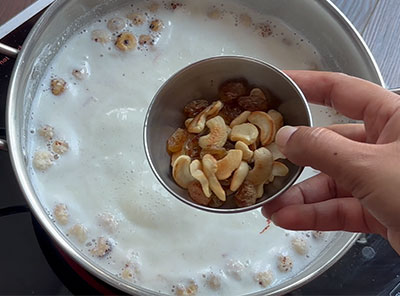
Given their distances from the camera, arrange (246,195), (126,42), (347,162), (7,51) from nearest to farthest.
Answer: (347,162) → (246,195) → (7,51) → (126,42)

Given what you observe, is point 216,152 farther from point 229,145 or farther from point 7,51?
point 7,51

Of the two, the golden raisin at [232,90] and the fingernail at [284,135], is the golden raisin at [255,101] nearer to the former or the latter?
the golden raisin at [232,90]

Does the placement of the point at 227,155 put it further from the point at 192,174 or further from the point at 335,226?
the point at 335,226

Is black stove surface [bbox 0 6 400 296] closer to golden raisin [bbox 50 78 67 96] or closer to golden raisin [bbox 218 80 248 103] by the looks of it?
golden raisin [bbox 50 78 67 96]

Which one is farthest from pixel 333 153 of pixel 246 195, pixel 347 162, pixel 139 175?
pixel 139 175

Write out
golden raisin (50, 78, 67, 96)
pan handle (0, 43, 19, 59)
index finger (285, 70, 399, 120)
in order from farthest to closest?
1. golden raisin (50, 78, 67, 96)
2. pan handle (0, 43, 19, 59)
3. index finger (285, 70, 399, 120)

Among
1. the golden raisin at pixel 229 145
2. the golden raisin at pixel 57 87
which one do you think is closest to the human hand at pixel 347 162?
the golden raisin at pixel 229 145

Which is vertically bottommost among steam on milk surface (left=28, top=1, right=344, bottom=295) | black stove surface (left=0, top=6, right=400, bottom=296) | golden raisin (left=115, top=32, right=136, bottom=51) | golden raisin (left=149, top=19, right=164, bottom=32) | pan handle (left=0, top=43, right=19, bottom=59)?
black stove surface (left=0, top=6, right=400, bottom=296)

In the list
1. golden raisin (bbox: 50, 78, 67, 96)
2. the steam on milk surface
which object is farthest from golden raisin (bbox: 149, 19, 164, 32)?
golden raisin (bbox: 50, 78, 67, 96)
